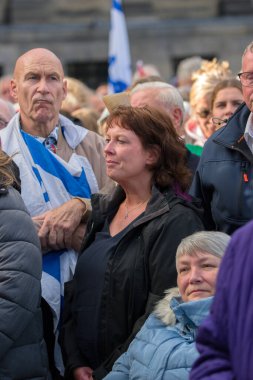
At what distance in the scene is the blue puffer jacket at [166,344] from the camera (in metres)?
4.96

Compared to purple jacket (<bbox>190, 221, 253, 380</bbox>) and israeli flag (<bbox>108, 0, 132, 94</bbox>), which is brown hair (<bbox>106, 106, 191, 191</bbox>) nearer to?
purple jacket (<bbox>190, 221, 253, 380</bbox>)

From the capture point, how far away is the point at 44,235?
6207 mm

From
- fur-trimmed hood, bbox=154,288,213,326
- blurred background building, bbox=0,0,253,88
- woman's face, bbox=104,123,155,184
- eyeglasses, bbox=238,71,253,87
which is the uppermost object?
eyeglasses, bbox=238,71,253,87

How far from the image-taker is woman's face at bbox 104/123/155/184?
5961mm

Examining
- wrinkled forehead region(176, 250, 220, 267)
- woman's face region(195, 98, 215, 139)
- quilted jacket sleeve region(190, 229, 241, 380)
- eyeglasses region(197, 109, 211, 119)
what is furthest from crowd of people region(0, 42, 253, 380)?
quilted jacket sleeve region(190, 229, 241, 380)

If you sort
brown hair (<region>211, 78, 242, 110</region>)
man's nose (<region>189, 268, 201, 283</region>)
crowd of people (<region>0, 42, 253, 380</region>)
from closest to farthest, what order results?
man's nose (<region>189, 268, 201, 283</region>), crowd of people (<region>0, 42, 253, 380</region>), brown hair (<region>211, 78, 242, 110</region>)

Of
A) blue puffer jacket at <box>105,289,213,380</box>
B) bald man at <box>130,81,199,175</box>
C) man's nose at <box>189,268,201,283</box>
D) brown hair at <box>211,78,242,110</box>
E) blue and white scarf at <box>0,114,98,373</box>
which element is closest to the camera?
blue puffer jacket at <box>105,289,213,380</box>

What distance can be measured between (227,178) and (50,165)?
1.17 meters

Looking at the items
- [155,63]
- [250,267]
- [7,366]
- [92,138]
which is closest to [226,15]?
[155,63]

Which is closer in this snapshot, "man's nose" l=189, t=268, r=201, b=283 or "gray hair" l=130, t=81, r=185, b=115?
"man's nose" l=189, t=268, r=201, b=283

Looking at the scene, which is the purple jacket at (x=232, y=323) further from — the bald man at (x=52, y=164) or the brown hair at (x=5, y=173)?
the bald man at (x=52, y=164)

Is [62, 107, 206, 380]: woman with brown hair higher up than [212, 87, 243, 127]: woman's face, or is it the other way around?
[212, 87, 243, 127]: woman's face

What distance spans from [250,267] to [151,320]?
165cm

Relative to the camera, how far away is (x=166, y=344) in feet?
16.6
